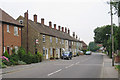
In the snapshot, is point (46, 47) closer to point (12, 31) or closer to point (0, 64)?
point (12, 31)

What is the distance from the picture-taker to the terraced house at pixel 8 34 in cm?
3039

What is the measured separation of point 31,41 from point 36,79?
98.5 ft

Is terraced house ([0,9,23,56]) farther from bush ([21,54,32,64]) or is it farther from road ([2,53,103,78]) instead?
road ([2,53,103,78])

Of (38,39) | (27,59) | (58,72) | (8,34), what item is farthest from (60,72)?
(38,39)

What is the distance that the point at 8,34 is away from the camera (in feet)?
106

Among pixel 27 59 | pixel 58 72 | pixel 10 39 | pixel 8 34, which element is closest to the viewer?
pixel 58 72

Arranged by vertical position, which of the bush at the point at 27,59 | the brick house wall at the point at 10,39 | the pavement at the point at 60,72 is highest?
the brick house wall at the point at 10,39

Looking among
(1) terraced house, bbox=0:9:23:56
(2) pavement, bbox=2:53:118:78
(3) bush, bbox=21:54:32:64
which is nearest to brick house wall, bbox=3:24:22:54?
(1) terraced house, bbox=0:9:23:56

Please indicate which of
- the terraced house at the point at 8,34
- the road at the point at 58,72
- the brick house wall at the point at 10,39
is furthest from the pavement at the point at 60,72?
the brick house wall at the point at 10,39

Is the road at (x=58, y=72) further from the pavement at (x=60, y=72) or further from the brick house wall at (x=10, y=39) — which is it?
the brick house wall at (x=10, y=39)

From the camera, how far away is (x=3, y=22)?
30750 millimetres

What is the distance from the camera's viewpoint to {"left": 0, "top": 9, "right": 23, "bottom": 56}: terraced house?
30391mm

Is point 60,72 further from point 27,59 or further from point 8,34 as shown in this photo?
point 8,34

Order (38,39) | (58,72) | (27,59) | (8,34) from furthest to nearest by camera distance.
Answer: (38,39)
(8,34)
(27,59)
(58,72)
